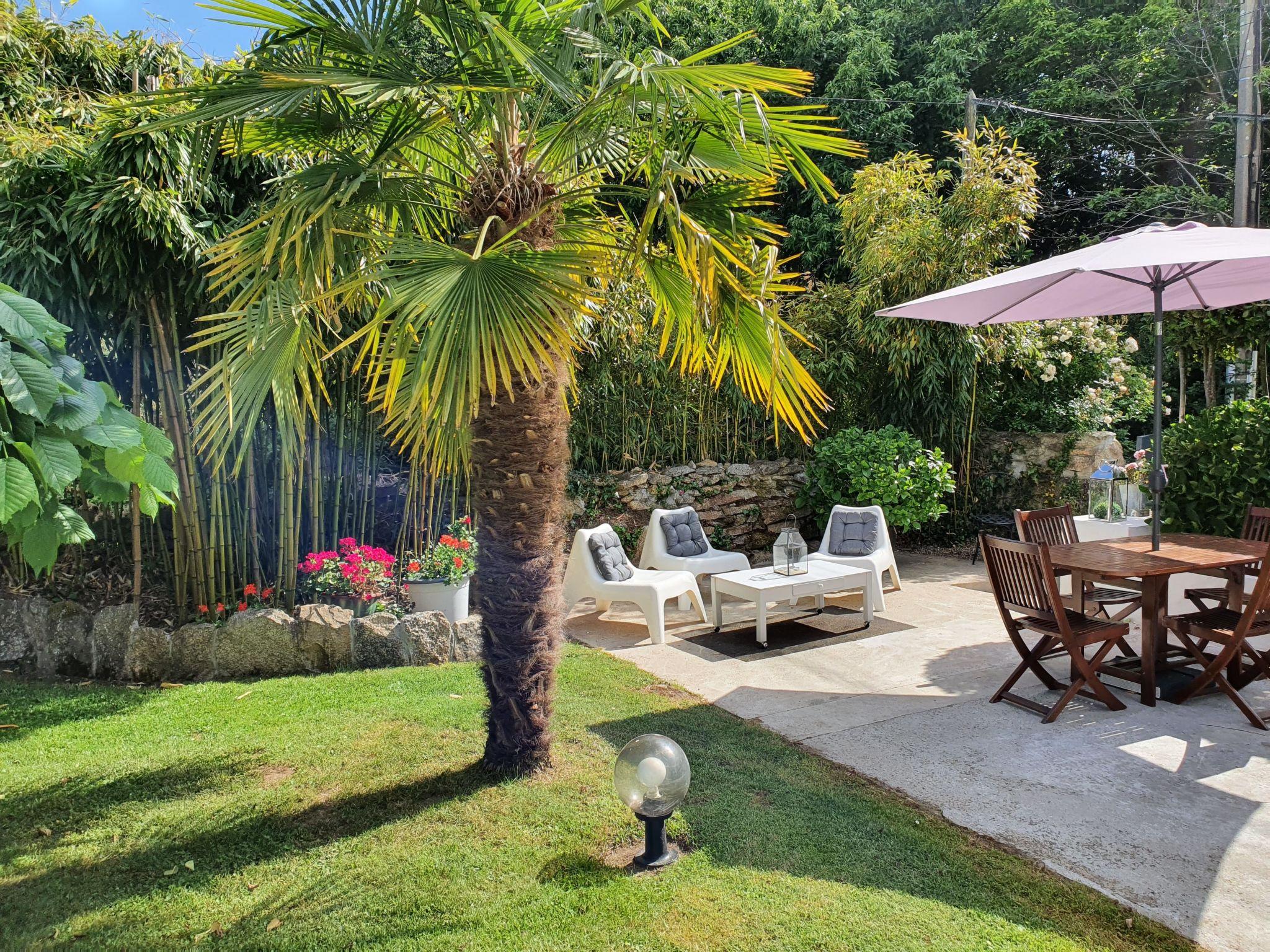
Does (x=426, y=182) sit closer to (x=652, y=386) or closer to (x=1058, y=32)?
(x=652, y=386)

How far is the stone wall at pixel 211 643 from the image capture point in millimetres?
4734

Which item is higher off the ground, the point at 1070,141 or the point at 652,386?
the point at 1070,141

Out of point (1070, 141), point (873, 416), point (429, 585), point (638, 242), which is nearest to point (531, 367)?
point (638, 242)

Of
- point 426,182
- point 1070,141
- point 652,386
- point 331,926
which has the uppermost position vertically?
point 1070,141

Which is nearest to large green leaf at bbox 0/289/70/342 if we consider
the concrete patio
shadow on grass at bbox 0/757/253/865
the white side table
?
shadow on grass at bbox 0/757/253/865

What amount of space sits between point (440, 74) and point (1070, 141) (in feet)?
42.2

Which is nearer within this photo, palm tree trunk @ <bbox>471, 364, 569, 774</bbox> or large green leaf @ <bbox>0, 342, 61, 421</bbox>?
large green leaf @ <bbox>0, 342, 61, 421</bbox>

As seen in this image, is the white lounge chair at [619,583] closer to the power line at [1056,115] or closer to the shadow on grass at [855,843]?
the shadow on grass at [855,843]

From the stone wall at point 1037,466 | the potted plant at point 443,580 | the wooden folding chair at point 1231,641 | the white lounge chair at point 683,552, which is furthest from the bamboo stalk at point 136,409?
the stone wall at point 1037,466

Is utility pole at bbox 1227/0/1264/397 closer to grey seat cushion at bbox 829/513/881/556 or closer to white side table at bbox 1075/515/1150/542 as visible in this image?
white side table at bbox 1075/515/1150/542

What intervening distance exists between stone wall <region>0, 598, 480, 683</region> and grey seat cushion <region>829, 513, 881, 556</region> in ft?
9.82

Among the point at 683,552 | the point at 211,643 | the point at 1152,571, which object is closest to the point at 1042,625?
the point at 1152,571

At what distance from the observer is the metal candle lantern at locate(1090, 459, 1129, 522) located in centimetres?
636

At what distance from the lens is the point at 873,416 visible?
8586mm
